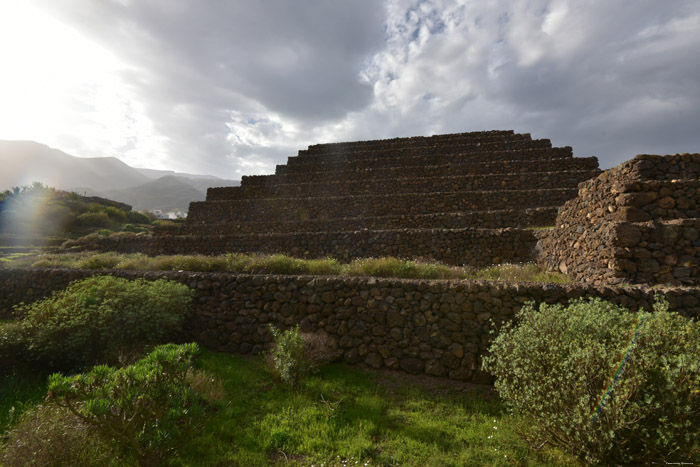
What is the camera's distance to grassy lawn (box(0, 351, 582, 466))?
13.1 feet

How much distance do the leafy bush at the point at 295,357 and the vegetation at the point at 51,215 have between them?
35.9 m

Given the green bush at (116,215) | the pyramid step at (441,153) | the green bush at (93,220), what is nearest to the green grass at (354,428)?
the pyramid step at (441,153)

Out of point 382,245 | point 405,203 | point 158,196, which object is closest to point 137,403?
point 382,245

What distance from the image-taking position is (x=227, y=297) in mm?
8203

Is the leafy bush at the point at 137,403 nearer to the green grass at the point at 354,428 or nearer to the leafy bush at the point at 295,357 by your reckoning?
the green grass at the point at 354,428

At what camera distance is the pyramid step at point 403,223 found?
45.2 ft

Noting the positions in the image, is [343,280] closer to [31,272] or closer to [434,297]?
[434,297]

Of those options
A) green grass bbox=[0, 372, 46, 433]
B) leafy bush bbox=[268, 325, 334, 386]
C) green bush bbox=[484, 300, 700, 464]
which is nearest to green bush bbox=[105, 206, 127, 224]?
green grass bbox=[0, 372, 46, 433]

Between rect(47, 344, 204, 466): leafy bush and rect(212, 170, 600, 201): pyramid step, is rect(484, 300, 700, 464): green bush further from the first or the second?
rect(212, 170, 600, 201): pyramid step

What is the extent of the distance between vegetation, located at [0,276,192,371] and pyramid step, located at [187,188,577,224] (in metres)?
13.1

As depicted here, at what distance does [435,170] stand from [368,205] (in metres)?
6.18

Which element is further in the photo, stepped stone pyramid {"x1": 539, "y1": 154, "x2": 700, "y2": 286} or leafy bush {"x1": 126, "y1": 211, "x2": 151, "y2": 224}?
leafy bush {"x1": 126, "y1": 211, "x2": 151, "y2": 224}

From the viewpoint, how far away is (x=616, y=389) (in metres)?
3.29

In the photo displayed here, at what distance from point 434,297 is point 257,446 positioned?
423 cm
